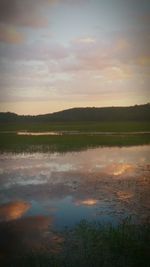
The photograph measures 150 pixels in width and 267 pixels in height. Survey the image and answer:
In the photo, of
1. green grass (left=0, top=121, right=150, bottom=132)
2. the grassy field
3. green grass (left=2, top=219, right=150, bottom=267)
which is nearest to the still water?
green grass (left=2, top=219, right=150, bottom=267)

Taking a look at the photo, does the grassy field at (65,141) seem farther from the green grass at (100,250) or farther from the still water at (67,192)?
the green grass at (100,250)

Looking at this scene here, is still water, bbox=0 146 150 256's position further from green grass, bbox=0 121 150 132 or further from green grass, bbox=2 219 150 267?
green grass, bbox=0 121 150 132

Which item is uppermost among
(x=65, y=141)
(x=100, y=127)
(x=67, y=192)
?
(x=100, y=127)

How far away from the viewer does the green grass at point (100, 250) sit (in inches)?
249

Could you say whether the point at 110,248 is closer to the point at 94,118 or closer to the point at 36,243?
the point at 36,243

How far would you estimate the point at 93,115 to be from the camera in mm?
100375

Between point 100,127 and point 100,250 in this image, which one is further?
point 100,127

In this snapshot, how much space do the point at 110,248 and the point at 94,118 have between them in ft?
301

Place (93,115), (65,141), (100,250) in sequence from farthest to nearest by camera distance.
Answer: (93,115), (65,141), (100,250)

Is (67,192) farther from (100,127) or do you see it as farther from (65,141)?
(100,127)

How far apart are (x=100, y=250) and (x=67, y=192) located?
5765 mm

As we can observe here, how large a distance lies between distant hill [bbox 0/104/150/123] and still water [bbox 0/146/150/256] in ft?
216

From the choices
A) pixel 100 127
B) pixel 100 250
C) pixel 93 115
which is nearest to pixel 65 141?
pixel 100 250

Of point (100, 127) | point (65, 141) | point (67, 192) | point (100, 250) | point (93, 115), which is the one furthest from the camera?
point (93, 115)
